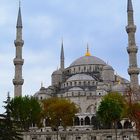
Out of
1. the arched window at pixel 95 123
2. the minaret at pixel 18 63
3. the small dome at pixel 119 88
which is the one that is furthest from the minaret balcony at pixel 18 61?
the small dome at pixel 119 88

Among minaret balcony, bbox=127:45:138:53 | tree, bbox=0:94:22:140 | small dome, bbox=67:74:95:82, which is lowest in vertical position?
tree, bbox=0:94:22:140

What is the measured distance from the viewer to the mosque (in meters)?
37.4

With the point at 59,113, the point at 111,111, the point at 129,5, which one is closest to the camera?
the point at 111,111

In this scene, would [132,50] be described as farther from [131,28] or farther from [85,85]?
[85,85]

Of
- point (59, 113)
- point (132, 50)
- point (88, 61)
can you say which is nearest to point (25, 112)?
point (59, 113)

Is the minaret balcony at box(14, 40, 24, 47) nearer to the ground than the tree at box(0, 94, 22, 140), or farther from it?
farther from it

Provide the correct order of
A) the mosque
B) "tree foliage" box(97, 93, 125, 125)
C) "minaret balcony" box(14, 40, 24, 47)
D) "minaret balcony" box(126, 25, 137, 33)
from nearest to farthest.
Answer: the mosque → "tree foliage" box(97, 93, 125, 125) → "minaret balcony" box(126, 25, 137, 33) → "minaret balcony" box(14, 40, 24, 47)

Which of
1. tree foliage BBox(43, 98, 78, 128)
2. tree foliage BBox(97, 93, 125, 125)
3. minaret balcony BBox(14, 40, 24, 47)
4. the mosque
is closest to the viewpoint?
the mosque

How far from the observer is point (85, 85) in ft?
217

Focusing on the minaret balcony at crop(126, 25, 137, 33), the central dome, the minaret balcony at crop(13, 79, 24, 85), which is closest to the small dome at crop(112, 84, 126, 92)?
the central dome

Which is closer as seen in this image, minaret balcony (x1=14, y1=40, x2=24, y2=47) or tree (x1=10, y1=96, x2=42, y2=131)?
tree (x1=10, y1=96, x2=42, y2=131)

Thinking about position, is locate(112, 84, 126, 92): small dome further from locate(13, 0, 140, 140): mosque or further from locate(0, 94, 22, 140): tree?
locate(0, 94, 22, 140): tree

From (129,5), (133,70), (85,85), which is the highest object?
(129,5)

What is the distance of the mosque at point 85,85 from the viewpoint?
37.4 metres
